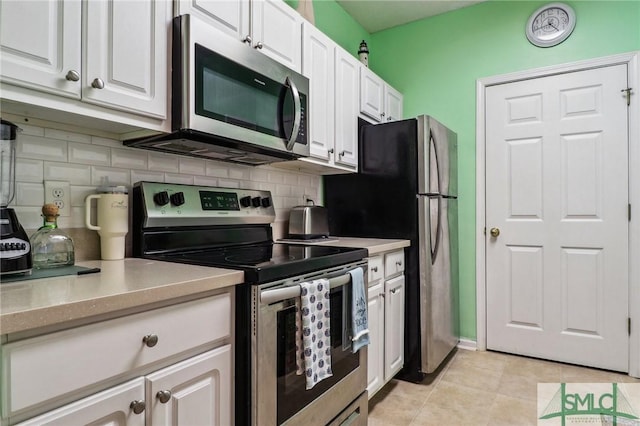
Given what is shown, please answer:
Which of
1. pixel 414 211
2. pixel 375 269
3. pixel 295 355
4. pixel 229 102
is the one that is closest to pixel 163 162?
pixel 229 102

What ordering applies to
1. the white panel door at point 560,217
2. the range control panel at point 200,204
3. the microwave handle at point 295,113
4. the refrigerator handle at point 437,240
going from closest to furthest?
Answer: the range control panel at point 200,204, the microwave handle at point 295,113, the refrigerator handle at point 437,240, the white panel door at point 560,217

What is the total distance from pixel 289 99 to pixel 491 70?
202cm

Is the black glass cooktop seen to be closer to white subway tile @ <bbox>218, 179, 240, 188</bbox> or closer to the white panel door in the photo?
white subway tile @ <bbox>218, 179, 240, 188</bbox>

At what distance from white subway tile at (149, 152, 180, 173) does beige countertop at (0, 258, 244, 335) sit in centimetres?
53

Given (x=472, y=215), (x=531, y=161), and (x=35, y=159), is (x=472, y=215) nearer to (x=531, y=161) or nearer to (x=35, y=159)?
(x=531, y=161)

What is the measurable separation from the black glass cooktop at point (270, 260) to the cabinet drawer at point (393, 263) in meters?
0.43

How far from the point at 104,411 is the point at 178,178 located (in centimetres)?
107

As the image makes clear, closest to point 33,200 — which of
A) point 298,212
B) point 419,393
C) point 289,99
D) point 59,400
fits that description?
point 59,400

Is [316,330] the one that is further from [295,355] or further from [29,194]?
[29,194]

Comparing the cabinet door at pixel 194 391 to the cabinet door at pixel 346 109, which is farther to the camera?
the cabinet door at pixel 346 109

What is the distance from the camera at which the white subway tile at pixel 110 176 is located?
139cm

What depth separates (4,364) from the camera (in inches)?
26.4

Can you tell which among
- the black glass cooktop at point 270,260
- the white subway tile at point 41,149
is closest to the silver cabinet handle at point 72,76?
the white subway tile at point 41,149

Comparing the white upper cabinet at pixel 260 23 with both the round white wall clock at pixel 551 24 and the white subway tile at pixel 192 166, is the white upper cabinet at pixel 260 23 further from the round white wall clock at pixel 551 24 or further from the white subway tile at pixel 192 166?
the round white wall clock at pixel 551 24
